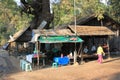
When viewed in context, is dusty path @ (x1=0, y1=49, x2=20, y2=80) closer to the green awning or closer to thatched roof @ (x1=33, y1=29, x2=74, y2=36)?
the green awning

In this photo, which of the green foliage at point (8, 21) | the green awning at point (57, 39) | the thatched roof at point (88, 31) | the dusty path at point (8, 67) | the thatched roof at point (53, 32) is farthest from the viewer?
the green foliage at point (8, 21)

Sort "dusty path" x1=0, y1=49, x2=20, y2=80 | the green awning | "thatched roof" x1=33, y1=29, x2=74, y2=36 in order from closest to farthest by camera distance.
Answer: "dusty path" x1=0, y1=49, x2=20, y2=80
the green awning
"thatched roof" x1=33, y1=29, x2=74, y2=36

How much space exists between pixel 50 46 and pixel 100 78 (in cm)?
1524

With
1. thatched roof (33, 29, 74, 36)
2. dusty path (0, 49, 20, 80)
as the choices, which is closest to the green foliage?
dusty path (0, 49, 20, 80)

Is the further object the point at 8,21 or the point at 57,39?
the point at 8,21

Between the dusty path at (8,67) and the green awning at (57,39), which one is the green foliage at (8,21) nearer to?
the dusty path at (8,67)

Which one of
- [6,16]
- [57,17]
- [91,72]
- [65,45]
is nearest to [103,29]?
[65,45]

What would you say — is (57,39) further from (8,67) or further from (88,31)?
(8,67)

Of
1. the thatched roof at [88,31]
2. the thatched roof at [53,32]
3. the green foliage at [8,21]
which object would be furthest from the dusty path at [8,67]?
the green foliage at [8,21]

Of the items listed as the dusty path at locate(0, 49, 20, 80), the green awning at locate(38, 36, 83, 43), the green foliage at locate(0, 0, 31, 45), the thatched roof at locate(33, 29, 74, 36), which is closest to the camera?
the dusty path at locate(0, 49, 20, 80)

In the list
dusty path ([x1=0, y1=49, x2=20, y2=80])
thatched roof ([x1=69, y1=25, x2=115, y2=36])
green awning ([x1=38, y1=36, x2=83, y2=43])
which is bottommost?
dusty path ([x1=0, y1=49, x2=20, y2=80])

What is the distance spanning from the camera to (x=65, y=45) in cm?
2752

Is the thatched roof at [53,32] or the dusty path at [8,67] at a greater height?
the thatched roof at [53,32]

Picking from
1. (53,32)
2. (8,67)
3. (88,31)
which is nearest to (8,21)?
(8,67)
